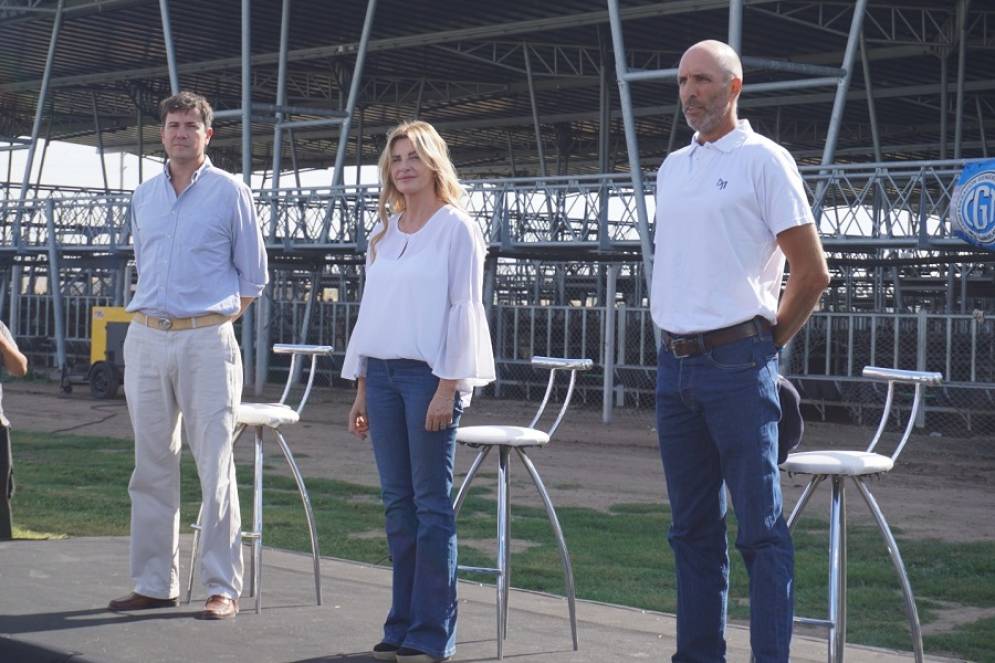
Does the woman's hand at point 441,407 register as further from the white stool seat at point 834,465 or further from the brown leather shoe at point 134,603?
the brown leather shoe at point 134,603

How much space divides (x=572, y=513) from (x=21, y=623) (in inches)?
272

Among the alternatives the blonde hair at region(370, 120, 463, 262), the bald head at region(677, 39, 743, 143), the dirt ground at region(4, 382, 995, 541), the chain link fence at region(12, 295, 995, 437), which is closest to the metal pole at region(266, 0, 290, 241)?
the chain link fence at region(12, 295, 995, 437)

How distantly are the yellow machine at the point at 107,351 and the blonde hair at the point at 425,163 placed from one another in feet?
66.2

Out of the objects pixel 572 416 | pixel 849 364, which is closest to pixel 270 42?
pixel 572 416

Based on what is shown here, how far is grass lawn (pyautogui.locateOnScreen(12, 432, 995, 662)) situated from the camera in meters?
8.05

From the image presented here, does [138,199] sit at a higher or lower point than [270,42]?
lower

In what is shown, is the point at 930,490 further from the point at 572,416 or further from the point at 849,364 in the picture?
the point at 572,416

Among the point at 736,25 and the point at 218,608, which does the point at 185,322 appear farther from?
the point at 736,25

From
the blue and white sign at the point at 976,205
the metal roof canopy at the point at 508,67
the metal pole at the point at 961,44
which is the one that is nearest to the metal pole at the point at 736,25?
the metal roof canopy at the point at 508,67

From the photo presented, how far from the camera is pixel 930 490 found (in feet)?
51.4

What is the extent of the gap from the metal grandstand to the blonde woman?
13706 mm

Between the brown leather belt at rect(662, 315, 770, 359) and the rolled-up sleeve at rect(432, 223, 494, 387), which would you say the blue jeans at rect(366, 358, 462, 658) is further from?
the brown leather belt at rect(662, 315, 770, 359)

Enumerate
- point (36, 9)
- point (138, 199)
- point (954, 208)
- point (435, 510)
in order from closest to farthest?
1. point (435, 510)
2. point (138, 199)
3. point (954, 208)
4. point (36, 9)

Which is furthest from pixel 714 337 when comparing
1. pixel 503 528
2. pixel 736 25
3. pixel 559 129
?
pixel 559 129
